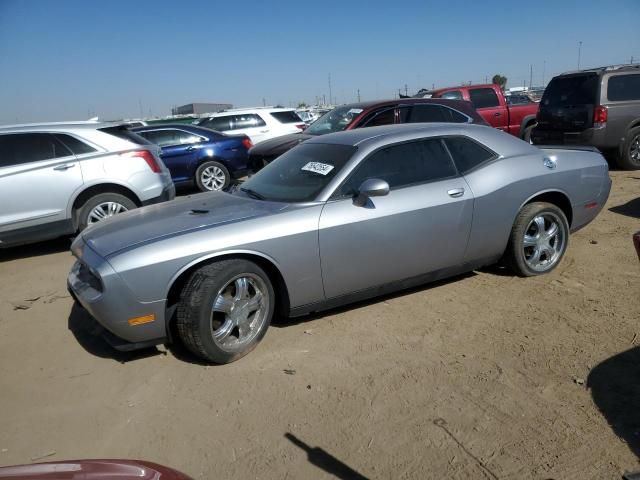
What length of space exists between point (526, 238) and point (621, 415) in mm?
2039

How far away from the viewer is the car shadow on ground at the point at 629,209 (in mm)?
6301

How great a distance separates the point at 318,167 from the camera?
3975mm

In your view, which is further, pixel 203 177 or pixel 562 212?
pixel 203 177

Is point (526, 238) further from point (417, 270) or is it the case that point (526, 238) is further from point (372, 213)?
point (372, 213)

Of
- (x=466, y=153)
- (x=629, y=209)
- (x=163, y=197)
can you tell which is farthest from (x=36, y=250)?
(x=629, y=209)

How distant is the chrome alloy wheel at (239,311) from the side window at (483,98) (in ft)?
32.1

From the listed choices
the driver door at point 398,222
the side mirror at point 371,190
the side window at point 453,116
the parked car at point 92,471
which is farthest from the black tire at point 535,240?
the side window at point 453,116

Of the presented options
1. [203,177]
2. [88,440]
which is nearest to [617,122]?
[203,177]

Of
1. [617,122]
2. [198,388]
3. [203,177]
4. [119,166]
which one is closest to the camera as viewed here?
[198,388]

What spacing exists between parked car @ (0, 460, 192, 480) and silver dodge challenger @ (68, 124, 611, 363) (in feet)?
4.99

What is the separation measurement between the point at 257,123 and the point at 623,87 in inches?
324

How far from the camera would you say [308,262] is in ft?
11.5

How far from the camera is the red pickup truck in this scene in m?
11.5

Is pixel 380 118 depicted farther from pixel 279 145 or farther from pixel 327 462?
pixel 327 462
